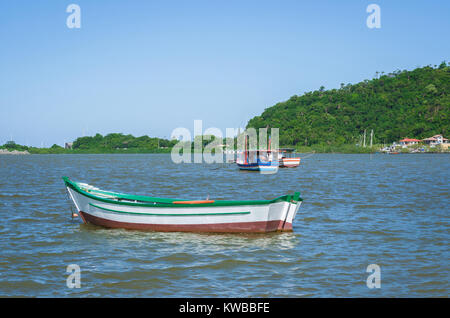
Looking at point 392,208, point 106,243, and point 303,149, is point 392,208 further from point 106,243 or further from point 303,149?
point 303,149

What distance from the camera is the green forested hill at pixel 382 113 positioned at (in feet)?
528

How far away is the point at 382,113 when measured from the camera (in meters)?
176

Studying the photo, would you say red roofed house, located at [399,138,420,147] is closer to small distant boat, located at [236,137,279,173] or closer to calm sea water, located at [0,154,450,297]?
small distant boat, located at [236,137,279,173]

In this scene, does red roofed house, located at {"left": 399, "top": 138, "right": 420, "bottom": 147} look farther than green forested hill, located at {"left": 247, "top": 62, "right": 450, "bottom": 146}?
No

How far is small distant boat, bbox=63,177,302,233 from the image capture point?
1462 centimetres

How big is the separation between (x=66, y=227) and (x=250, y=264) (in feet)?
28.1

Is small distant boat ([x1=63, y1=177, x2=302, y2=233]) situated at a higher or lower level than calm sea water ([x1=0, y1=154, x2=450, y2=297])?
higher

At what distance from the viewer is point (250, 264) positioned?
11797 millimetres

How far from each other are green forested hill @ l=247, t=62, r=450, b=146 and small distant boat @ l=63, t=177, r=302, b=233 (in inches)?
6072

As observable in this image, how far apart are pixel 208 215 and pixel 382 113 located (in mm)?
174065

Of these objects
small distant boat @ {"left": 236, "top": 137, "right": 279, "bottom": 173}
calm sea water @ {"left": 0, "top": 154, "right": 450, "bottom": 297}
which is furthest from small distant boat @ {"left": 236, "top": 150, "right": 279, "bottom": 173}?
calm sea water @ {"left": 0, "top": 154, "right": 450, "bottom": 297}

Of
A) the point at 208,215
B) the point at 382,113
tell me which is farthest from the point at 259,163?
the point at 382,113

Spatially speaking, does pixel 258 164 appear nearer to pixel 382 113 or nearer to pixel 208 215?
pixel 208 215
